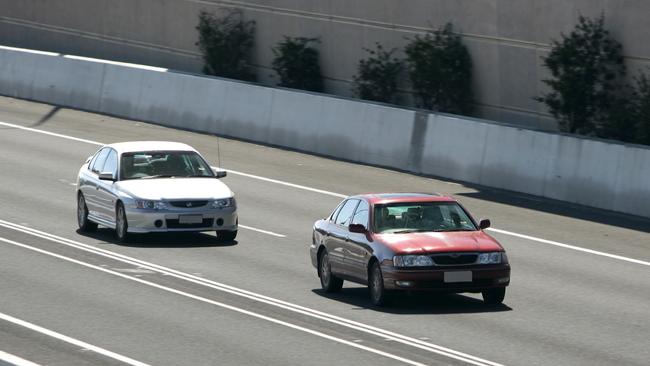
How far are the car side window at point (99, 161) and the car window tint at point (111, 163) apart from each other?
140 mm

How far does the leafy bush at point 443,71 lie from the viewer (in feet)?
112

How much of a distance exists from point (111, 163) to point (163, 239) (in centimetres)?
145

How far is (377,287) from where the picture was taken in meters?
16.5

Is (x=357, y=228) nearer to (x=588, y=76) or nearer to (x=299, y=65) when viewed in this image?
(x=588, y=76)

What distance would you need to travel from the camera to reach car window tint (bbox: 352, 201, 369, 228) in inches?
683

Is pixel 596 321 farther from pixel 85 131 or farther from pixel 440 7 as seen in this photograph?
pixel 85 131

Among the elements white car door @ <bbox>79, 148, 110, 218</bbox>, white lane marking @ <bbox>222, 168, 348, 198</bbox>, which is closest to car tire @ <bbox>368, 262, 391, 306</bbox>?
white car door @ <bbox>79, 148, 110, 218</bbox>

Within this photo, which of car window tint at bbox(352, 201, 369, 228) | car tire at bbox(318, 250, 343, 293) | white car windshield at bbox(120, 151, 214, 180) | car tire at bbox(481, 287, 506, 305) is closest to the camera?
car tire at bbox(481, 287, 506, 305)

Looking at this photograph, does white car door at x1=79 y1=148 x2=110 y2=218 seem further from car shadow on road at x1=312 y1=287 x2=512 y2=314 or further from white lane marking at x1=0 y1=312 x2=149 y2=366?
white lane marking at x1=0 y1=312 x2=149 y2=366

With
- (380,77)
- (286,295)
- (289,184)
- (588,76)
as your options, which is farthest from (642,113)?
(286,295)

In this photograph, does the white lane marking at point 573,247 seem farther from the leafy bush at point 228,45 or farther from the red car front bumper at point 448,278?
the leafy bush at point 228,45

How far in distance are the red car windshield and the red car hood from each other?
0.77 feet

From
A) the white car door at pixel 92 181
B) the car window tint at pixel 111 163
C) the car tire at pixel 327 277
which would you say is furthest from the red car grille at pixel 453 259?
→ the white car door at pixel 92 181

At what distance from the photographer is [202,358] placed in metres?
13.0
